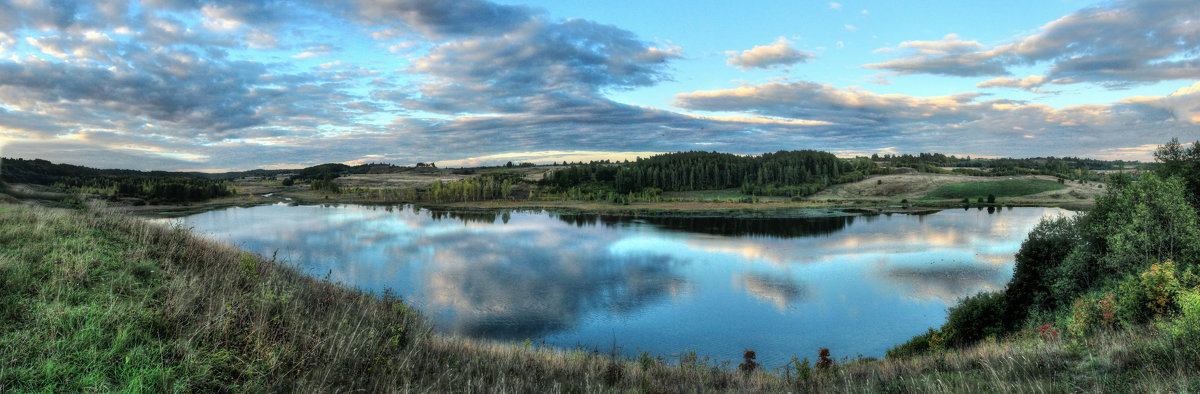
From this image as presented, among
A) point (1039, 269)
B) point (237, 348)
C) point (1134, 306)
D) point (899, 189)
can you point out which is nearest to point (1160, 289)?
point (1134, 306)

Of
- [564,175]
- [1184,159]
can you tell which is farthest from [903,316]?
[564,175]

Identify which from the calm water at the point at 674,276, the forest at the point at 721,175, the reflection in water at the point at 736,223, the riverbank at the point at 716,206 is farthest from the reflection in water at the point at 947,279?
the forest at the point at 721,175

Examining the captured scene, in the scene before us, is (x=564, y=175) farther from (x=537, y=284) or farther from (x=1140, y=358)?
(x=1140, y=358)

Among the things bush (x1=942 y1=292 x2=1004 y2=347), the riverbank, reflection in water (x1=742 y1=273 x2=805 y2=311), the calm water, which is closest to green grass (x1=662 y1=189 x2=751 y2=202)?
the riverbank

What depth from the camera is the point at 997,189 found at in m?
116

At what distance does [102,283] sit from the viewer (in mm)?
6383

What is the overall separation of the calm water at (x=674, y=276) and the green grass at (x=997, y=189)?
5120cm

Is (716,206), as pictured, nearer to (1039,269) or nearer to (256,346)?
(1039,269)

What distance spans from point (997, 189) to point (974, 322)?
12478cm

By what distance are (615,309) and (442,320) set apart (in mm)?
10008

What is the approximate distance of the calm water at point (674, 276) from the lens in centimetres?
2480

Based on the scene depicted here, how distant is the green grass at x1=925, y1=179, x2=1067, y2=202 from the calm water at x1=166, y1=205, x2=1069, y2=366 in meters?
51.2

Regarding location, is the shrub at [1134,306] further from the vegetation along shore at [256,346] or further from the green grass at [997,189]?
the green grass at [997,189]

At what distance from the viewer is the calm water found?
24797 mm
